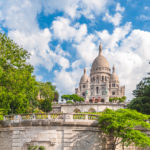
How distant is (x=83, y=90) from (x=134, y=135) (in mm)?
104048

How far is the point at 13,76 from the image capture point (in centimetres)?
2367

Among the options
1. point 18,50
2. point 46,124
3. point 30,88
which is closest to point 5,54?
point 18,50

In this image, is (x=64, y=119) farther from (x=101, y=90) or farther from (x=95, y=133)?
(x=101, y=90)

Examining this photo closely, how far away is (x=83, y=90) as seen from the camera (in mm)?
121438

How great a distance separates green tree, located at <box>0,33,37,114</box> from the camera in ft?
75.3

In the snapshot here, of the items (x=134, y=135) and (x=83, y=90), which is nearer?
(x=134, y=135)

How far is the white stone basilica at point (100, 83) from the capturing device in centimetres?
11588

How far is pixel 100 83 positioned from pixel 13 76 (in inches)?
3880

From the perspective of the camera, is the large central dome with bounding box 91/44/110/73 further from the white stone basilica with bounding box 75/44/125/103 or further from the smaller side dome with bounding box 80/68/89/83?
the smaller side dome with bounding box 80/68/89/83

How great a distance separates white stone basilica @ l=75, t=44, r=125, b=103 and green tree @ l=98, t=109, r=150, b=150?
89.4m

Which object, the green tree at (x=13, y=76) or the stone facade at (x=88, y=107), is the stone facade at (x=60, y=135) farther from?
the stone facade at (x=88, y=107)

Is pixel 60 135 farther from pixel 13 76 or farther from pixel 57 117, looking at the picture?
pixel 13 76

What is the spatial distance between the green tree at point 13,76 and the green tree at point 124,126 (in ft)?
33.3

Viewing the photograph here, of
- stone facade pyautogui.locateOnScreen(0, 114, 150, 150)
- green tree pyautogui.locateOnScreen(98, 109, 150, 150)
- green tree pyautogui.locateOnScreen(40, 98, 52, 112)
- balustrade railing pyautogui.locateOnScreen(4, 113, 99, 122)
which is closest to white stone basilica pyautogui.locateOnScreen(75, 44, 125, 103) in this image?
green tree pyautogui.locateOnScreen(40, 98, 52, 112)
